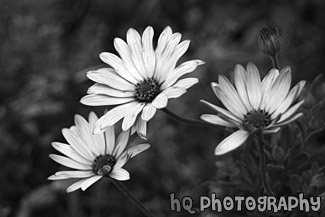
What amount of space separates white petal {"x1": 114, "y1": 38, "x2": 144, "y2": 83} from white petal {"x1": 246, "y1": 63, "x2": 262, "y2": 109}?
669mm

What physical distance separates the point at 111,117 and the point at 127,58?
454mm

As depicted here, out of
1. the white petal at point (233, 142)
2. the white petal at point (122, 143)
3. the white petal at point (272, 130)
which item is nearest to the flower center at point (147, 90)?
the white petal at point (122, 143)

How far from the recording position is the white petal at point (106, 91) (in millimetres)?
3045

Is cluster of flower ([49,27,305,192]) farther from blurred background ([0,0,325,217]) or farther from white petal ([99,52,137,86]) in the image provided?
blurred background ([0,0,325,217])

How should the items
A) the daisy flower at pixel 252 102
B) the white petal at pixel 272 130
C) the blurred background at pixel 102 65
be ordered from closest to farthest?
1. the white petal at pixel 272 130
2. the daisy flower at pixel 252 102
3. the blurred background at pixel 102 65

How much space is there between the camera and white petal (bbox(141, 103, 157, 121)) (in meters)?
2.78

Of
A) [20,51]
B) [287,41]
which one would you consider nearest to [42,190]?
[20,51]

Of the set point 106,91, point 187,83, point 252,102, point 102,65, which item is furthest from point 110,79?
point 102,65

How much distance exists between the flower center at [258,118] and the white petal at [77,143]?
3.13 ft

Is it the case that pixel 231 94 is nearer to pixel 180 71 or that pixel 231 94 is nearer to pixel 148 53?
pixel 180 71

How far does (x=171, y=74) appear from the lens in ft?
9.80

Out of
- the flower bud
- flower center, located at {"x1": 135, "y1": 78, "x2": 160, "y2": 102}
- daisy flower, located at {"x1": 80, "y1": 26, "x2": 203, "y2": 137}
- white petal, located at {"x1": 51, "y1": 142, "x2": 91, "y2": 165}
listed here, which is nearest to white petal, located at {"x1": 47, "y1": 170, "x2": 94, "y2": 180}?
white petal, located at {"x1": 51, "y1": 142, "x2": 91, "y2": 165}

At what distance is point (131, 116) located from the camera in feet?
9.53

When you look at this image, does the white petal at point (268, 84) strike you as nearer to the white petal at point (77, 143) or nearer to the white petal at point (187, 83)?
the white petal at point (187, 83)
